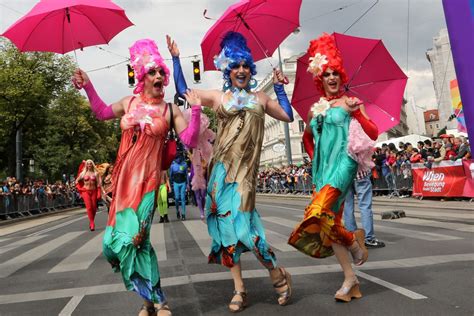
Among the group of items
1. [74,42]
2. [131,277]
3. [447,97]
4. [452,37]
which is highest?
[447,97]

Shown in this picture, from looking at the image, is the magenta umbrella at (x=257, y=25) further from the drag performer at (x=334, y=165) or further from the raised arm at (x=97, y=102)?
the raised arm at (x=97, y=102)

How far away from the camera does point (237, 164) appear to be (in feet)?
13.5

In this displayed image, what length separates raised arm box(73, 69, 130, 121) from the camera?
13.5 ft

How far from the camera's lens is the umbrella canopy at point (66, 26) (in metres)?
4.44

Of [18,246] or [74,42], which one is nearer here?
[74,42]

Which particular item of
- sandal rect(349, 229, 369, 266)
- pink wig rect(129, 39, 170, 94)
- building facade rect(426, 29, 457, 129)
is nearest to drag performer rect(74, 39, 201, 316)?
pink wig rect(129, 39, 170, 94)

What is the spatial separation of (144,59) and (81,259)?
455 cm

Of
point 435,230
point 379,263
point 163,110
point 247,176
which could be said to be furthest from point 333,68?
point 435,230

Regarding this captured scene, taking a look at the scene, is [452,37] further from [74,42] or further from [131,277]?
[74,42]

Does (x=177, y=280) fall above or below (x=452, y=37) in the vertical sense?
below

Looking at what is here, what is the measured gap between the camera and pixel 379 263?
5.64 metres

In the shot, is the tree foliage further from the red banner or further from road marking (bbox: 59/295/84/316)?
road marking (bbox: 59/295/84/316)

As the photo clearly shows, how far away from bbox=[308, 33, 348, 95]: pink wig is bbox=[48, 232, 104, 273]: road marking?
4159 millimetres

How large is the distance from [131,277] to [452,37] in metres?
2.68
